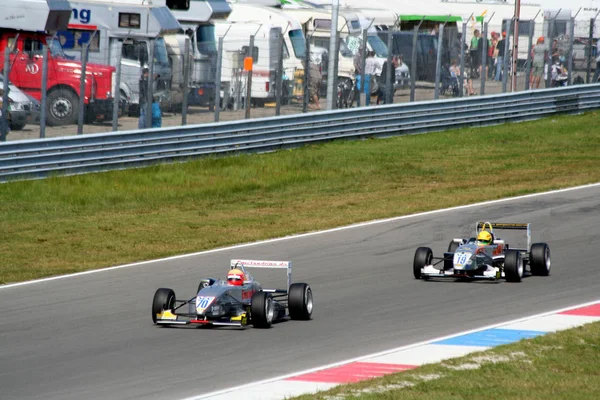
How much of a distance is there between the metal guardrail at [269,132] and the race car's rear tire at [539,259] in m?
10.2

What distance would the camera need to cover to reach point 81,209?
18.4 m

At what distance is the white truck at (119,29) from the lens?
2286 centimetres

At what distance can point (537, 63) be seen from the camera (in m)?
29.6

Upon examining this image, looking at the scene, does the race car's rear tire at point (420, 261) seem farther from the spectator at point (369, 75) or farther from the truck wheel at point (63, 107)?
the spectator at point (369, 75)

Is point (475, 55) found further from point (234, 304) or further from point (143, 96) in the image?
point (234, 304)

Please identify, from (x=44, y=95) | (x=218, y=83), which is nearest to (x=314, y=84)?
(x=218, y=83)

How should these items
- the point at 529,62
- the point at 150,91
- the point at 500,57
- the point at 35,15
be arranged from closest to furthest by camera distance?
the point at 150,91, the point at 35,15, the point at 500,57, the point at 529,62

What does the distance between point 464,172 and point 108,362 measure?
1455 centimetres

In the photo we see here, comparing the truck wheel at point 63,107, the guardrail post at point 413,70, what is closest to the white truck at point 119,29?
the truck wheel at point 63,107

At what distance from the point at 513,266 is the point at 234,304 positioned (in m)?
3.77

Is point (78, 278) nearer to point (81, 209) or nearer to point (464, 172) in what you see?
point (81, 209)

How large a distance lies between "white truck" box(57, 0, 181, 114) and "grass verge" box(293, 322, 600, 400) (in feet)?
48.2

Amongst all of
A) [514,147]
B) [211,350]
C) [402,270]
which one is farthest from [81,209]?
[514,147]

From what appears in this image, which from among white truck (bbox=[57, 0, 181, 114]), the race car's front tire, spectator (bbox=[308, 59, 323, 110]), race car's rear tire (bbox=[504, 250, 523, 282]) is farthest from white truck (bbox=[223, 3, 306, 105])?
race car's rear tire (bbox=[504, 250, 523, 282])
